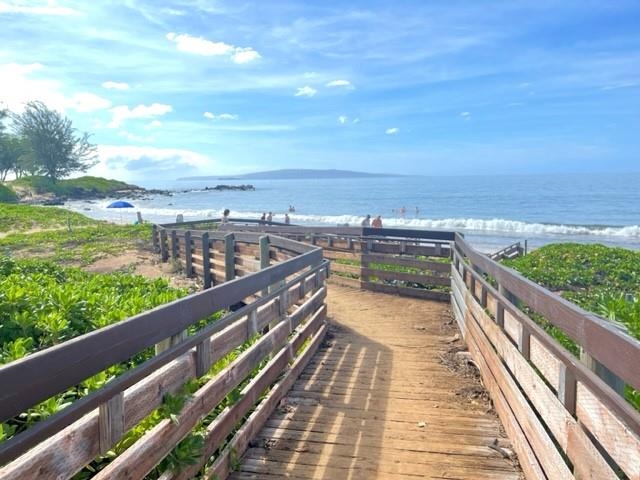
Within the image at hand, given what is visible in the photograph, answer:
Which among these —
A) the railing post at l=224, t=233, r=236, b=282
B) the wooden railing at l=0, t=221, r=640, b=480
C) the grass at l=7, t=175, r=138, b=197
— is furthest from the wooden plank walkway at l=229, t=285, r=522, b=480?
the grass at l=7, t=175, r=138, b=197

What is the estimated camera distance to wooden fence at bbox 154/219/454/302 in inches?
410

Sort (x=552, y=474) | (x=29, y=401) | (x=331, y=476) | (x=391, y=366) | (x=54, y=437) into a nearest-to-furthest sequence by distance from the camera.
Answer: (x=29, y=401) → (x=54, y=437) → (x=552, y=474) → (x=331, y=476) → (x=391, y=366)

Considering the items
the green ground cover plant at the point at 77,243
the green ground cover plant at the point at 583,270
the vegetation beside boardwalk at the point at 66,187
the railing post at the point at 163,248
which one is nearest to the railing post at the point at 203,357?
the green ground cover plant at the point at 583,270

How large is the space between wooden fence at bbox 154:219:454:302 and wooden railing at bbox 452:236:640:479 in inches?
212

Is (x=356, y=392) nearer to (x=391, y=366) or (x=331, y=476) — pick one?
(x=391, y=366)

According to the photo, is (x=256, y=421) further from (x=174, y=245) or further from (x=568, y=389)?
(x=174, y=245)

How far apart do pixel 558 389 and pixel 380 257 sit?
856 centimetres

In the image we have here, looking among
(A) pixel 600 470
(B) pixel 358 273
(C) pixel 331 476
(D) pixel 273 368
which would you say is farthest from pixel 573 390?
(B) pixel 358 273

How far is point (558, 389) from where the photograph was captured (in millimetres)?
2762

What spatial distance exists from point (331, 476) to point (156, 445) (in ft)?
4.78

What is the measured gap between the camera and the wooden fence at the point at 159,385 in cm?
182

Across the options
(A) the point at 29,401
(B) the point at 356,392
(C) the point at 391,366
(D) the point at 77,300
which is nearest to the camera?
(A) the point at 29,401

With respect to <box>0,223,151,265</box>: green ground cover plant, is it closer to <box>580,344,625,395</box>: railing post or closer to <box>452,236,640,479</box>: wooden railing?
<box>452,236,640,479</box>: wooden railing

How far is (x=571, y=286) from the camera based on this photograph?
1196 cm
